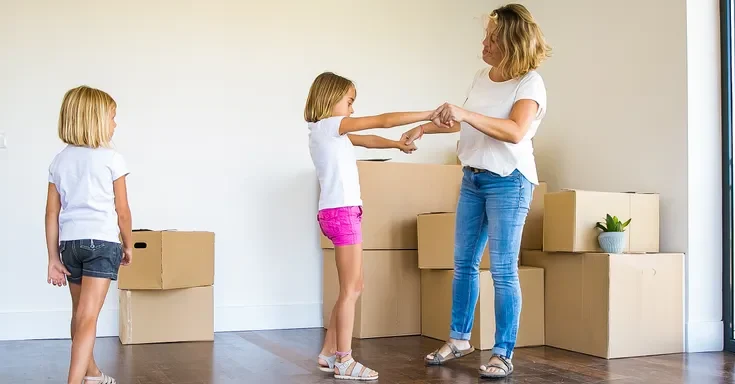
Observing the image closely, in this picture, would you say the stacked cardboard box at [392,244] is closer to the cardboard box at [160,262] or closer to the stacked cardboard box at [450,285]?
the stacked cardboard box at [450,285]

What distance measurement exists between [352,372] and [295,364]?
37 cm

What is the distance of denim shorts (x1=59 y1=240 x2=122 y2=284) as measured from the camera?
2092mm

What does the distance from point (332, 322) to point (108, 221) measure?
34.2 inches

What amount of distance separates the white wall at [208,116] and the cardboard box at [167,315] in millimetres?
279

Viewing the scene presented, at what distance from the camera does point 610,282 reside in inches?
116

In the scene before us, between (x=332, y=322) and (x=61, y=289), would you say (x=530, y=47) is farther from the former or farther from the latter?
(x=61, y=289)

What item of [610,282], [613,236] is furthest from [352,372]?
[613,236]

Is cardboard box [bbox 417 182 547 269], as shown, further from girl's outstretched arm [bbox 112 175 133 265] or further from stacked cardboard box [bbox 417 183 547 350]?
girl's outstretched arm [bbox 112 175 133 265]

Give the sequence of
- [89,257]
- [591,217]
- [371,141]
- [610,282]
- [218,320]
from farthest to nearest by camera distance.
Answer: [218,320] → [591,217] → [610,282] → [371,141] → [89,257]

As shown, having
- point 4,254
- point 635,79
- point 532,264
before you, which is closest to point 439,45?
point 635,79

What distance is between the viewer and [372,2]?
4.14 meters

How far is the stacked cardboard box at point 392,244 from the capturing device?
3.54m

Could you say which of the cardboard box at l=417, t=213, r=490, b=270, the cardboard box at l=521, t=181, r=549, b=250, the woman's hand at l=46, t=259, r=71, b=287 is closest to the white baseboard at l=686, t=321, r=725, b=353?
the cardboard box at l=521, t=181, r=549, b=250

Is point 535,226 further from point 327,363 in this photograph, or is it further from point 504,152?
point 327,363
